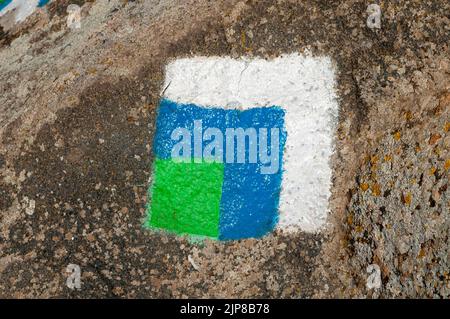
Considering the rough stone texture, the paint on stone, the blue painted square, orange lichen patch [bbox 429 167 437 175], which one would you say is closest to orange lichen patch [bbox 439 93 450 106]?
the rough stone texture

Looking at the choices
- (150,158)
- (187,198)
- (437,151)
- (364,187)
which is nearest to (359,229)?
(364,187)

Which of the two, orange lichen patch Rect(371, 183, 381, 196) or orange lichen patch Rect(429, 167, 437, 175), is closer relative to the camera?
orange lichen patch Rect(429, 167, 437, 175)

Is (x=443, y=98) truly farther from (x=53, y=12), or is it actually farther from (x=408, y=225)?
(x=53, y=12)

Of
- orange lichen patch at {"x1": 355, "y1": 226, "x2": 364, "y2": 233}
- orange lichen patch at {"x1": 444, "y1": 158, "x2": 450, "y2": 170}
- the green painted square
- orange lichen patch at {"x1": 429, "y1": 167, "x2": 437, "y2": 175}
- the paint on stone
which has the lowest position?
orange lichen patch at {"x1": 355, "y1": 226, "x2": 364, "y2": 233}

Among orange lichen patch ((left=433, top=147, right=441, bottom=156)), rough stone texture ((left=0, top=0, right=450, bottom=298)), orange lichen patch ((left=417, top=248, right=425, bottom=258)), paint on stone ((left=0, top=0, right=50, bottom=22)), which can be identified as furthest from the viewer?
paint on stone ((left=0, top=0, right=50, bottom=22))

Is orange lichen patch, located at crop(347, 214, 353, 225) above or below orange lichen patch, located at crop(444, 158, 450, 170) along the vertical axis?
below

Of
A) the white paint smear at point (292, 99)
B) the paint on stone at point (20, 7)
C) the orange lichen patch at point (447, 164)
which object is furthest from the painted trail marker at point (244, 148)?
the paint on stone at point (20, 7)

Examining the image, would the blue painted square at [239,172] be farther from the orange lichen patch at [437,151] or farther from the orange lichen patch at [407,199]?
the orange lichen patch at [437,151]

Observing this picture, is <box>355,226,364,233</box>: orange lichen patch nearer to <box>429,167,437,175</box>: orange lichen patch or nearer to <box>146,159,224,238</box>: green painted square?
<box>429,167,437,175</box>: orange lichen patch
